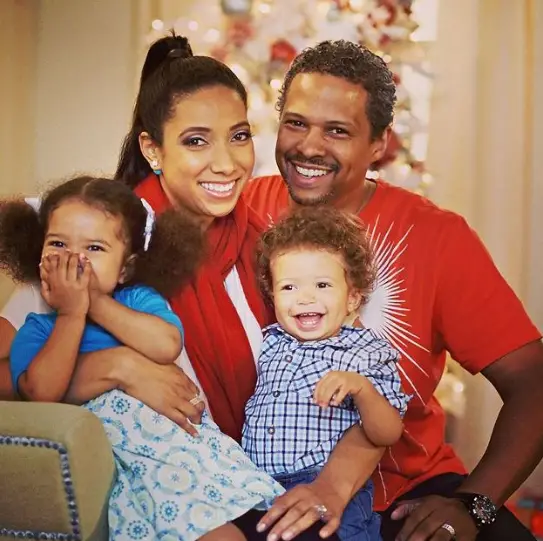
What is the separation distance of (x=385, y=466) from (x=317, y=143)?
0.79 meters

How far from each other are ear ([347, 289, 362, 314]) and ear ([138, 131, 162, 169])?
523 mm

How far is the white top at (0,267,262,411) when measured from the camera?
6.54 feet

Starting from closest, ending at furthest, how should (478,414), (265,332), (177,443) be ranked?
(177,443) < (265,332) < (478,414)

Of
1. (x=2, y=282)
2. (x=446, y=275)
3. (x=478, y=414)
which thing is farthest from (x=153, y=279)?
(x=478, y=414)

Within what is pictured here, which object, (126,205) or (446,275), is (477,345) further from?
(126,205)

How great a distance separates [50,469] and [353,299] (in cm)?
76

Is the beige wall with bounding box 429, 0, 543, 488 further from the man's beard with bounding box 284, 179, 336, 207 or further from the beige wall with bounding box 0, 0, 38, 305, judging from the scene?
the beige wall with bounding box 0, 0, 38, 305

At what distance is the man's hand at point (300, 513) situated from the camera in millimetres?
1769

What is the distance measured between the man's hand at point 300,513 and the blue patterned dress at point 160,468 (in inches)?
1.6

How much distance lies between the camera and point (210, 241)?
2.12 metres

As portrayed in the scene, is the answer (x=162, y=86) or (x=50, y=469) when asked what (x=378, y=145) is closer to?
(x=162, y=86)

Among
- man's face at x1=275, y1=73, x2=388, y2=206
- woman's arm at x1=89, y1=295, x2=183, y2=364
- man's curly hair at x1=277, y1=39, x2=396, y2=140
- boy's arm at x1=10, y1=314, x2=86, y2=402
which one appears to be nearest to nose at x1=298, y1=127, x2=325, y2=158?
man's face at x1=275, y1=73, x2=388, y2=206

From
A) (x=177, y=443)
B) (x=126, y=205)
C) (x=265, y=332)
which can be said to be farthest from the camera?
(x=265, y=332)

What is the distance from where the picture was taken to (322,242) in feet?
6.56
